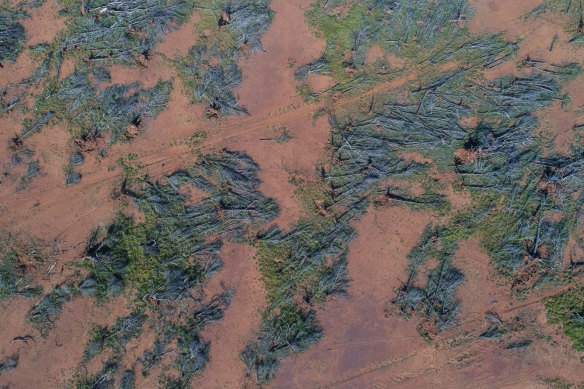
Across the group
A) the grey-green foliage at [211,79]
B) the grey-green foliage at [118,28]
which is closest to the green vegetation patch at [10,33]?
Answer: the grey-green foliage at [118,28]

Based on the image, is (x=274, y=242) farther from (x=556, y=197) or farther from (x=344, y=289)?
(x=556, y=197)

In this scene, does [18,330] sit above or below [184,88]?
below

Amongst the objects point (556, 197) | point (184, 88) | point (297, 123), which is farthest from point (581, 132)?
point (184, 88)

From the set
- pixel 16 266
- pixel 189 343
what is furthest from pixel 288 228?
pixel 16 266

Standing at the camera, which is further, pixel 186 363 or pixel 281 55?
pixel 281 55

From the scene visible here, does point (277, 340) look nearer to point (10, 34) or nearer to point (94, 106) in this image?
point (94, 106)

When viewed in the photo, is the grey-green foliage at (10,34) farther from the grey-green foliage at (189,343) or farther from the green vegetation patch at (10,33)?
the grey-green foliage at (189,343)

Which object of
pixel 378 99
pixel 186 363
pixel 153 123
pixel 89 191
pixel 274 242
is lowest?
pixel 186 363
